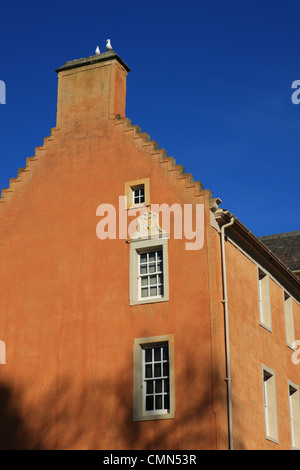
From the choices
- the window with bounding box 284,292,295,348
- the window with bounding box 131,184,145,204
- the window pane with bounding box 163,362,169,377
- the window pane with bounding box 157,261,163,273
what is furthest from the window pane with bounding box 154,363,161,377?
the window with bounding box 284,292,295,348

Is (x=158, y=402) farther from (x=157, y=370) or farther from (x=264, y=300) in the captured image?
(x=264, y=300)

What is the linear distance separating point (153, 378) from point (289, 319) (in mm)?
9224

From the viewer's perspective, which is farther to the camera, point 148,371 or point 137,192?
point 137,192

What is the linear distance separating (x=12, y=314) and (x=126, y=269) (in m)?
4.46

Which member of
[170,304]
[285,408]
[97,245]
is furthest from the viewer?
[285,408]

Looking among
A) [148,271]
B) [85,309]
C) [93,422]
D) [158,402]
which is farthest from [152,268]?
[93,422]

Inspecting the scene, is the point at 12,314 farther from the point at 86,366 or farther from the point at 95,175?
the point at 95,175

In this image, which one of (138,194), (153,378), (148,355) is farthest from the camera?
(138,194)

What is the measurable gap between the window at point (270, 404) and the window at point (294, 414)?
2109 millimetres

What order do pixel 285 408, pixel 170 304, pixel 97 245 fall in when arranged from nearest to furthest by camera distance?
1. pixel 170 304
2. pixel 97 245
3. pixel 285 408

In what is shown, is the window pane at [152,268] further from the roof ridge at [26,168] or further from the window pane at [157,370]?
the roof ridge at [26,168]

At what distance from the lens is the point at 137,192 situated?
25578 millimetres

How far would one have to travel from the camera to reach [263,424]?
24.5 m

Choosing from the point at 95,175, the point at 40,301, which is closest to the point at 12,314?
the point at 40,301
